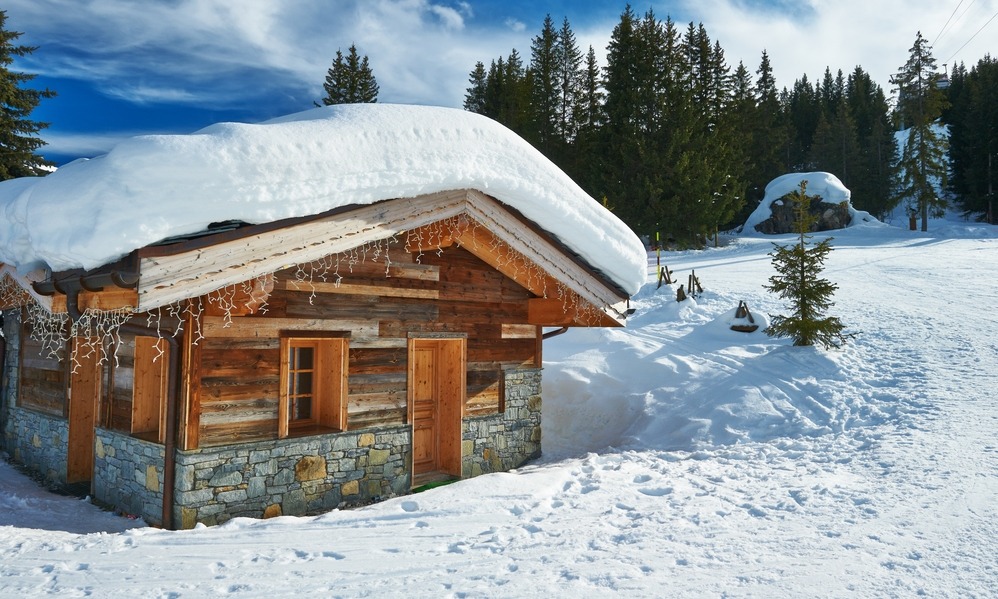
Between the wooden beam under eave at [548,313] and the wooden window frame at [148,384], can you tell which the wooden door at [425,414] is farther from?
the wooden window frame at [148,384]

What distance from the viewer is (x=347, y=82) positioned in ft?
135

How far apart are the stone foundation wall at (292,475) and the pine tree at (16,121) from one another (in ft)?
67.4

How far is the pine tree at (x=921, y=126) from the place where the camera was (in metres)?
37.2

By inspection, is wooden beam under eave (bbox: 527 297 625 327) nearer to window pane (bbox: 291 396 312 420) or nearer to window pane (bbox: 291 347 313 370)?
window pane (bbox: 291 347 313 370)

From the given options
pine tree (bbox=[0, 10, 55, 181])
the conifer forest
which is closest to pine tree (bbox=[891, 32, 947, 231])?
the conifer forest

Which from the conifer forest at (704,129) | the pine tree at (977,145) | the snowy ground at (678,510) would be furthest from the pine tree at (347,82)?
the pine tree at (977,145)

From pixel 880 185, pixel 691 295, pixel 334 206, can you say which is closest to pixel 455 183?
pixel 334 206

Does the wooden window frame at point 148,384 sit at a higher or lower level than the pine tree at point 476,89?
lower

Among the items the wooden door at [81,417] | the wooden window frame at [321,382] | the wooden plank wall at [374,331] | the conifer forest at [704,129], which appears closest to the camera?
the wooden plank wall at [374,331]

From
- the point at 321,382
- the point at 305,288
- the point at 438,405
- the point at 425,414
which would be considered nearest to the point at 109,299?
the point at 305,288

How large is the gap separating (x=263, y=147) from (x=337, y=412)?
3.40m

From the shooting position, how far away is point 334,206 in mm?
6141

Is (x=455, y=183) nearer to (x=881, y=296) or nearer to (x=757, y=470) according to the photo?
(x=757, y=470)

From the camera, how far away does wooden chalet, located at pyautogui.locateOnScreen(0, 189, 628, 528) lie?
20.4 ft
